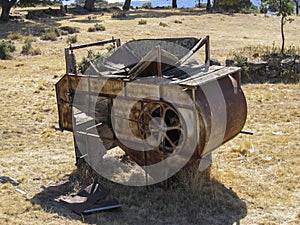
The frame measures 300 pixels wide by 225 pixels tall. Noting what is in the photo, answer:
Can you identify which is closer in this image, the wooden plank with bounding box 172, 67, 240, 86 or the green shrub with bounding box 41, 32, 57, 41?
the wooden plank with bounding box 172, 67, 240, 86

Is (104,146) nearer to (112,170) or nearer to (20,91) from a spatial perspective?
(112,170)

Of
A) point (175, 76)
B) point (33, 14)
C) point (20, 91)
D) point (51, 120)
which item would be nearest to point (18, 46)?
point (20, 91)

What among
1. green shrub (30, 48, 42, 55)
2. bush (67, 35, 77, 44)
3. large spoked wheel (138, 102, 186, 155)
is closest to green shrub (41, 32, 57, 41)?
bush (67, 35, 77, 44)

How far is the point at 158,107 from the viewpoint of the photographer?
19.8ft

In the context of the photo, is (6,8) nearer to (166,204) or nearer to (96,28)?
(96,28)

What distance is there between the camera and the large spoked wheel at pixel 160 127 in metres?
5.91

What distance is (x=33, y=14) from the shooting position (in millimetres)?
34031

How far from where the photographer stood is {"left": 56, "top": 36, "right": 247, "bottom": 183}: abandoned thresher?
5.70m

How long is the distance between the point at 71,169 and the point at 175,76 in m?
2.61

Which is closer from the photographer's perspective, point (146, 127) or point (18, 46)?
point (146, 127)

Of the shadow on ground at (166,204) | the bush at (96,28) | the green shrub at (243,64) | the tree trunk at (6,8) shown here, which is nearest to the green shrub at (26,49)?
the bush at (96,28)

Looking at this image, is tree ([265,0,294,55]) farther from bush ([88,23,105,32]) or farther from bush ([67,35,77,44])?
bush ([88,23,105,32])

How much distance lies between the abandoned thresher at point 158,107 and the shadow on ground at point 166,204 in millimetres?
350

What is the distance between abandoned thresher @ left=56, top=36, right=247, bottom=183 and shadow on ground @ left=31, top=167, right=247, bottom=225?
0.35 m
